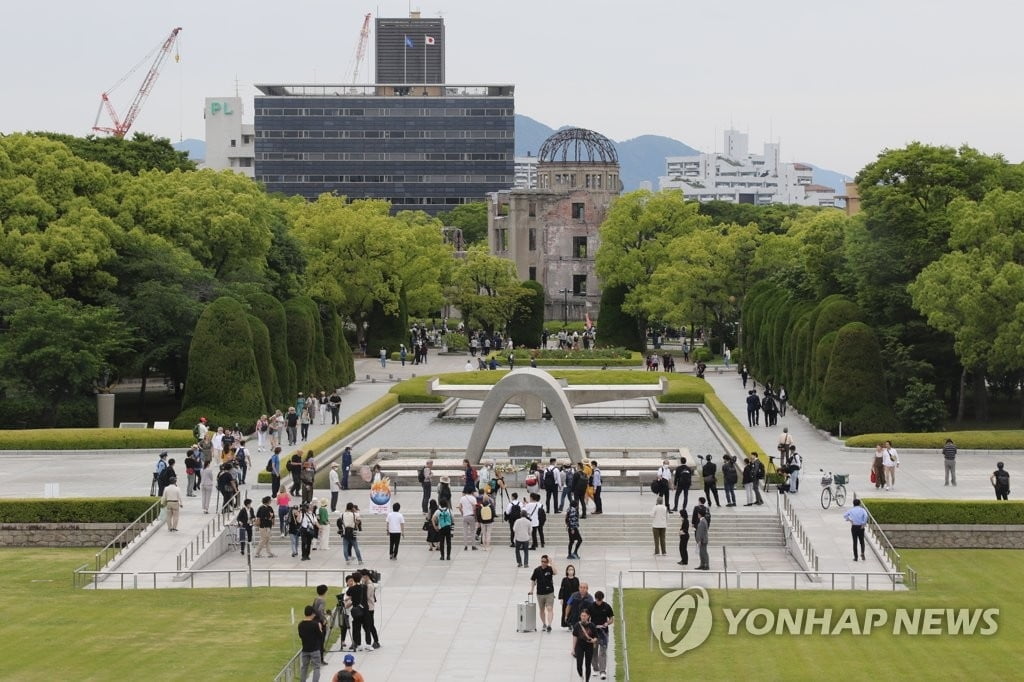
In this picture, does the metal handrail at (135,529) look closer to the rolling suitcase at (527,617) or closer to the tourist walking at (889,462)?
the rolling suitcase at (527,617)

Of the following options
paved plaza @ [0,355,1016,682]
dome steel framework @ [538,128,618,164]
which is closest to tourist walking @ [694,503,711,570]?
paved plaza @ [0,355,1016,682]

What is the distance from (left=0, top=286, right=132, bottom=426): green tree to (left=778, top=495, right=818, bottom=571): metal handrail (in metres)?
26.0

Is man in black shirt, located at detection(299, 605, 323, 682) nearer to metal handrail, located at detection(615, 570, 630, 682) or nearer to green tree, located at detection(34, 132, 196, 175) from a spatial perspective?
metal handrail, located at detection(615, 570, 630, 682)

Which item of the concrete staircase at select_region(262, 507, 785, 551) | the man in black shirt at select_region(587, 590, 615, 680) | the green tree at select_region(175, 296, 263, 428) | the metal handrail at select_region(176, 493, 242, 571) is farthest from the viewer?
the green tree at select_region(175, 296, 263, 428)

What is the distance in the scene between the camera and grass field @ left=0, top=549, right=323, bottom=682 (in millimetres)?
26344

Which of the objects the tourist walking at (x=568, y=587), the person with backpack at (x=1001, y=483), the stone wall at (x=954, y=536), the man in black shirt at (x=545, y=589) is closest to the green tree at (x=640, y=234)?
the person with backpack at (x=1001, y=483)

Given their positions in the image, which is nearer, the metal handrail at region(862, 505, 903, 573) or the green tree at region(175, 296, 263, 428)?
the metal handrail at region(862, 505, 903, 573)

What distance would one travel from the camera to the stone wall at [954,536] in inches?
1512

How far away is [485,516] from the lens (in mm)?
36844

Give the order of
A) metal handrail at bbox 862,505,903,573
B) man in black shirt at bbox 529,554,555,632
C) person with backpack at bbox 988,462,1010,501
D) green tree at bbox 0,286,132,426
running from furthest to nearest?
green tree at bbox 0,286,132,426 → person with backpack at bbox 988,462,1010,501 → metal handrail at bbox 862,505,903,573 → man in black shirt at bbox 529,554,555,632

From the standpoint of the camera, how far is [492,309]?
106938mm

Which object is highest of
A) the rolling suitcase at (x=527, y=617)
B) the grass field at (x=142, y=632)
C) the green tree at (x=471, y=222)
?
the green tree at (x=471, y=222)

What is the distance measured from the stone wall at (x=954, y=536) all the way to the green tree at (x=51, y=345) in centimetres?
2955

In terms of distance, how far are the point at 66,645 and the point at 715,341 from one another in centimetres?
7618
